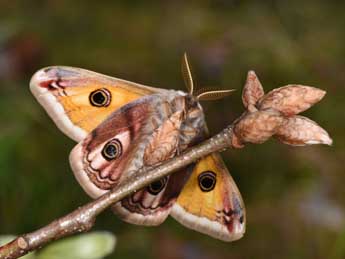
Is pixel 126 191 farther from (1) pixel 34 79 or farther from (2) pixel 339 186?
(2) pixel 339 186

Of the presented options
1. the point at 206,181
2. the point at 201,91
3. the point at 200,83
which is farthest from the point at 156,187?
the point at 200,83

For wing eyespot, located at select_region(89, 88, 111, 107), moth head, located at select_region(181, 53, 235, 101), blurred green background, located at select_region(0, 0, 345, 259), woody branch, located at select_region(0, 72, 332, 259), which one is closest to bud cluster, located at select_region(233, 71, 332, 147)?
woody branch, located at select_region(0, 72, 332, 259)

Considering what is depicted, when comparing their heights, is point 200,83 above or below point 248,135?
below

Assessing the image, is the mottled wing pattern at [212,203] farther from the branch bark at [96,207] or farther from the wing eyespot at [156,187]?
the branch bark at [96,207]

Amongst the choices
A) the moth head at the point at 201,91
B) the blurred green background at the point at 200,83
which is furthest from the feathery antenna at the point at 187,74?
the blurred green background at the point at 200,83

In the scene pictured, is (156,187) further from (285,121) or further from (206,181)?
(285,121)

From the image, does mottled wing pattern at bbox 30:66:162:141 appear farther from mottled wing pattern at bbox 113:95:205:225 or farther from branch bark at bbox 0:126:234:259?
→ branch bark at bbox 0:126:234:259

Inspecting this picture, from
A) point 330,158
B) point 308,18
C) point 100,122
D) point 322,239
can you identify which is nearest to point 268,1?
point 308,18
